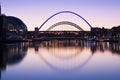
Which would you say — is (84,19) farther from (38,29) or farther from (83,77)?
(83,77)

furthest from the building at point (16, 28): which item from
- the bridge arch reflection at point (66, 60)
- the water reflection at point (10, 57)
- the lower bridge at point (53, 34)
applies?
the bridge arch reflection at point (66, 60)

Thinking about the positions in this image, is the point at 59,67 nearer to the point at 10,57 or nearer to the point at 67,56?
the point at 10,57

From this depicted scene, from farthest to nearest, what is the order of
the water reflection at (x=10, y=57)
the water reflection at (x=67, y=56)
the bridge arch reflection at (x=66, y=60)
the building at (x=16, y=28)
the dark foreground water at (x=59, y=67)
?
the building at (x=16, y=28) → the water reflection at (x=10, y=57) → the water reflection at (x=67, y=56) → the bridge arch reflection at (x=66, y=60) → the dark foreground water at (x=59, y=67)

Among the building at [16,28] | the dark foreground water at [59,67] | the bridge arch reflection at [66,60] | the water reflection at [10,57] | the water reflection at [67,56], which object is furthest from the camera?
the building at [16,28]

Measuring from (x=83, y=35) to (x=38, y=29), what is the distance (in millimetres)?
29519

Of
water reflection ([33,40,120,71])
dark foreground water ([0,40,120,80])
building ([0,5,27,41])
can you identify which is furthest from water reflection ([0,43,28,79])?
building ([0,5,27,41])

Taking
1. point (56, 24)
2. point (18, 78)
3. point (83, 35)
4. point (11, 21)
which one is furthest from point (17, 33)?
point (18, 78)

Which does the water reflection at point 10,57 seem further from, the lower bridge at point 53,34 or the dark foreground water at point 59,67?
the lower bridge at point 53,34

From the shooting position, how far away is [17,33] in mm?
166125

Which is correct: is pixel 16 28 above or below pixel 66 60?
above

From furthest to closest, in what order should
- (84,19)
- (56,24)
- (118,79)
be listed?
(56,24) < (84,19) < (118,79)

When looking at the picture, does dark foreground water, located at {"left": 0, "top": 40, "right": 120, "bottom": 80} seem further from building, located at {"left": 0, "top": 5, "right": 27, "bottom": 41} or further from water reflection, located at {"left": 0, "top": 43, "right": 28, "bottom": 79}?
building, located at {"left": 0, "top": 5, "right": 27, "bottom": 41}

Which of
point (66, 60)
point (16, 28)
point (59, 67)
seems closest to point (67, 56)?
point (66, 60)

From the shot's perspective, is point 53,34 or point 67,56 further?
point 53,34
